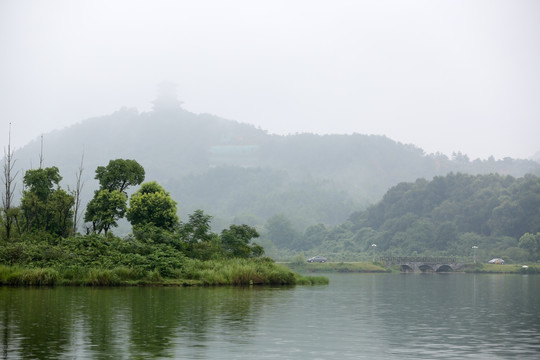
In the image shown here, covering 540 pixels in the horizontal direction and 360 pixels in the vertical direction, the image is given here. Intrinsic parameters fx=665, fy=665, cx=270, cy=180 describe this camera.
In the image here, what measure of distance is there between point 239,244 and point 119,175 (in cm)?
1713

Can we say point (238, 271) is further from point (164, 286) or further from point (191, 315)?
point (191, 315)

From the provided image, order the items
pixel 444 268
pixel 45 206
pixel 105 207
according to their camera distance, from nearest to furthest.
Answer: pixel 45 206 → pixel 105 207 → pixel 444 268

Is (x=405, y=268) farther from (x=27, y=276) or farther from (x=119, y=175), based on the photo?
(x=27, y=276)

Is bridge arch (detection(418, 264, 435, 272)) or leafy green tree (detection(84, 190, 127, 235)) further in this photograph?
bridge arch (detection(418, 264, 435, 272))

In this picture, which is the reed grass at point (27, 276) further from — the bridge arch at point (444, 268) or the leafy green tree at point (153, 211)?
the bridge arch at point (444, 268)

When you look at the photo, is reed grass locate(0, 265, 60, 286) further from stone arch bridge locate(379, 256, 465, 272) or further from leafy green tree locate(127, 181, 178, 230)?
stone arch bridge locate(379, 256, 465, 272)

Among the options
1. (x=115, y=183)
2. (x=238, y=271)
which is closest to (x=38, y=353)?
(x=238, y=271)

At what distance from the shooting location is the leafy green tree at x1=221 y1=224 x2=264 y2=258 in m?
73.4

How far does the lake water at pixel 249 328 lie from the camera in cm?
2395

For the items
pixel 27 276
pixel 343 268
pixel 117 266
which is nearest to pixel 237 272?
pixel 117 266

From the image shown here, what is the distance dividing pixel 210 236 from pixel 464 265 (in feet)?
366

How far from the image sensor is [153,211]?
7662cm

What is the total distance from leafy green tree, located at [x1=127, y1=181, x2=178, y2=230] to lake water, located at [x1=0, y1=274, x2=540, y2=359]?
88.8 feet

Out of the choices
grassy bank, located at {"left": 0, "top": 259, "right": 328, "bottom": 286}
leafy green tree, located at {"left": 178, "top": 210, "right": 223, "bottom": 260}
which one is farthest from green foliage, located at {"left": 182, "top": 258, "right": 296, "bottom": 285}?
leafy green tree, located at {"left": 178, "top": 210, "right": 223, "bottom": 260}
